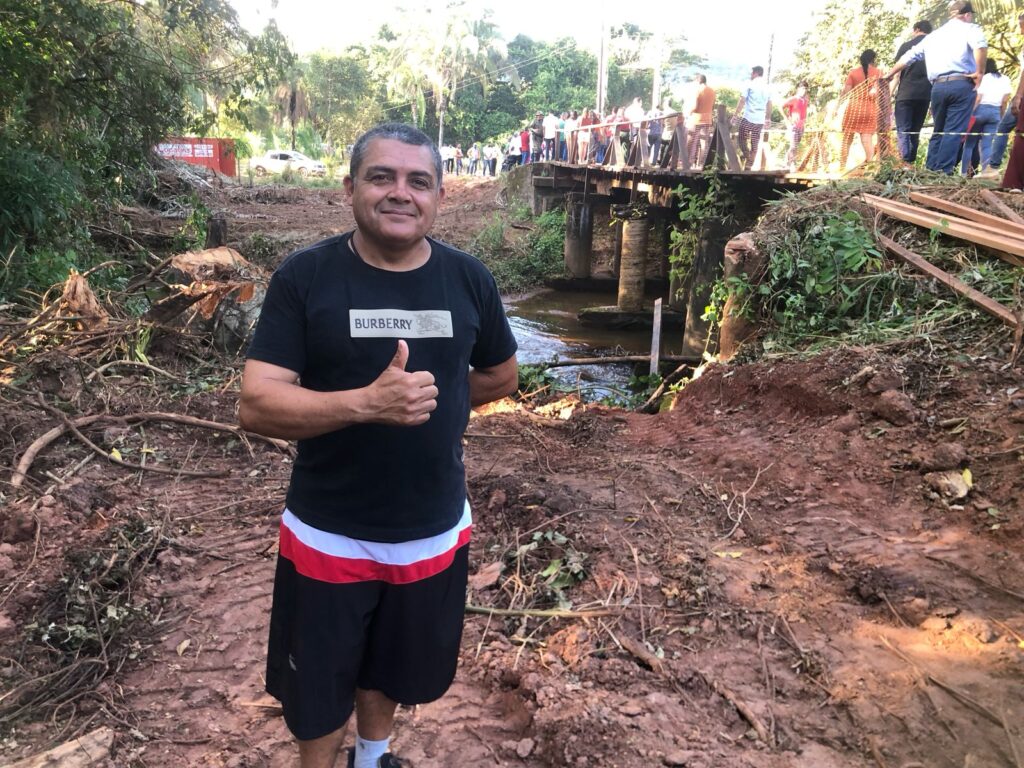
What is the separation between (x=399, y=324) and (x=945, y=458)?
12.9ft

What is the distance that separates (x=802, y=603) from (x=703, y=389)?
11.9ft

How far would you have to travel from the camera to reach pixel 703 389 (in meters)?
6.84

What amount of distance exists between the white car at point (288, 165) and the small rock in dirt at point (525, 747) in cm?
3491

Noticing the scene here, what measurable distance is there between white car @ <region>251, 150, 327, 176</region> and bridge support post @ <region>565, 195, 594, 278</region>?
19.4 metres

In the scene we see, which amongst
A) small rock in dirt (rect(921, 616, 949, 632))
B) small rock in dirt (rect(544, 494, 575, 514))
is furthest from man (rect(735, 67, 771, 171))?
small rock in dirt (rect(921, 616, 949, 632))

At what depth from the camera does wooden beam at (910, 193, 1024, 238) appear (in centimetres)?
592

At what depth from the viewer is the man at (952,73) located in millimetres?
7676

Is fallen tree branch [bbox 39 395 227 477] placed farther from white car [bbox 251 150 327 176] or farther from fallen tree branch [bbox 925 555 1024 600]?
white car [bbox 251 150 327 176]

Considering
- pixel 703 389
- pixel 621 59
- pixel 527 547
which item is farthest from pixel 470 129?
pixel 527 547

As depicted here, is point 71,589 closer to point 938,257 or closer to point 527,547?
point 527,547

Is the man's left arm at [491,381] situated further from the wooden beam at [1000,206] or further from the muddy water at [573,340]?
the muddy water at [573,340]

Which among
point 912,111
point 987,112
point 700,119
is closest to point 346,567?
point 912,111

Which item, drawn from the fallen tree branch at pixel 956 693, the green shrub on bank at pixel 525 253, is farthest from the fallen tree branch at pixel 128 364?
the green shrub on bank at pixel 525 253

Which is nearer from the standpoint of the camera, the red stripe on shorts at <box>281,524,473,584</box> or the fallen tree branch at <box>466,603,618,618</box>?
the red stripe on shorts at <box>281,524,473,584</box>
